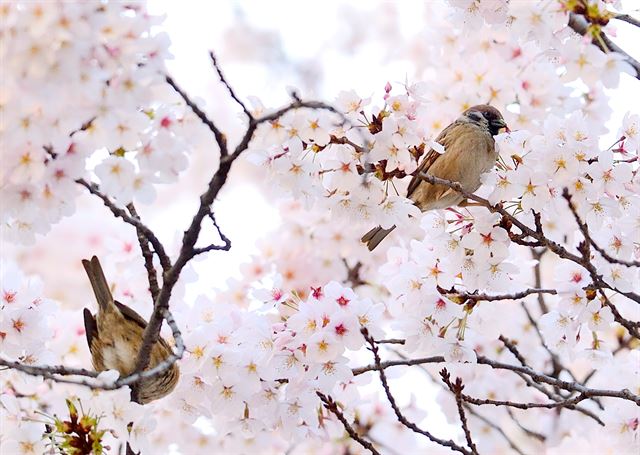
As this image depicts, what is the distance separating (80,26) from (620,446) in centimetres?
260

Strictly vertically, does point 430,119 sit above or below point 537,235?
above

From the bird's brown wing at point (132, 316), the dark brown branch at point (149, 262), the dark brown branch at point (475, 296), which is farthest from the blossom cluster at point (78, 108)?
the bird's brown wing at point (132, 316)

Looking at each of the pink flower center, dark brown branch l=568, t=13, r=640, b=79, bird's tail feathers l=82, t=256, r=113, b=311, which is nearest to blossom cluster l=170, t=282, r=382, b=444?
the pink flower center

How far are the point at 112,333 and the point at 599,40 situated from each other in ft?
7.11

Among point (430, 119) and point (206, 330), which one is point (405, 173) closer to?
point (206, 330)

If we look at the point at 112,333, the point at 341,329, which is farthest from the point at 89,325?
the point at 341,329

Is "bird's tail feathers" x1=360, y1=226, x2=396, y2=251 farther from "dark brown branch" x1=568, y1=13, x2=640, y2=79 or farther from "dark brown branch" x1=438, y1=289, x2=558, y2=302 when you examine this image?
"dark brown branch" x1=568, y1=13, x2=640, y2=79

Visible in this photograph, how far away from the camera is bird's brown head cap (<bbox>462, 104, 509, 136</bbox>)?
13.4 feet

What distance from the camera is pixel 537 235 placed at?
2797mm

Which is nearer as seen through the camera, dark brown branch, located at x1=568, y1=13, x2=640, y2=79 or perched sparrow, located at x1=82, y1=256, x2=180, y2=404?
dark brown branch, located at x1=568, y1=13, x2=640, y2=79

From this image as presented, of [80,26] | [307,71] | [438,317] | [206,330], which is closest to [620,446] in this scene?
[438,317]

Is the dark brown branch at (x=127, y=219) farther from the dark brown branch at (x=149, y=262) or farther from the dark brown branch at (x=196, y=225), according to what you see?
the dark brown branch at (x=149, y=262)

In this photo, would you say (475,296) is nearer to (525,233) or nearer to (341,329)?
(525,233)

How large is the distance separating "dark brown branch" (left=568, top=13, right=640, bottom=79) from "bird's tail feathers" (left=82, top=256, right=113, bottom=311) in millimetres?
2040
